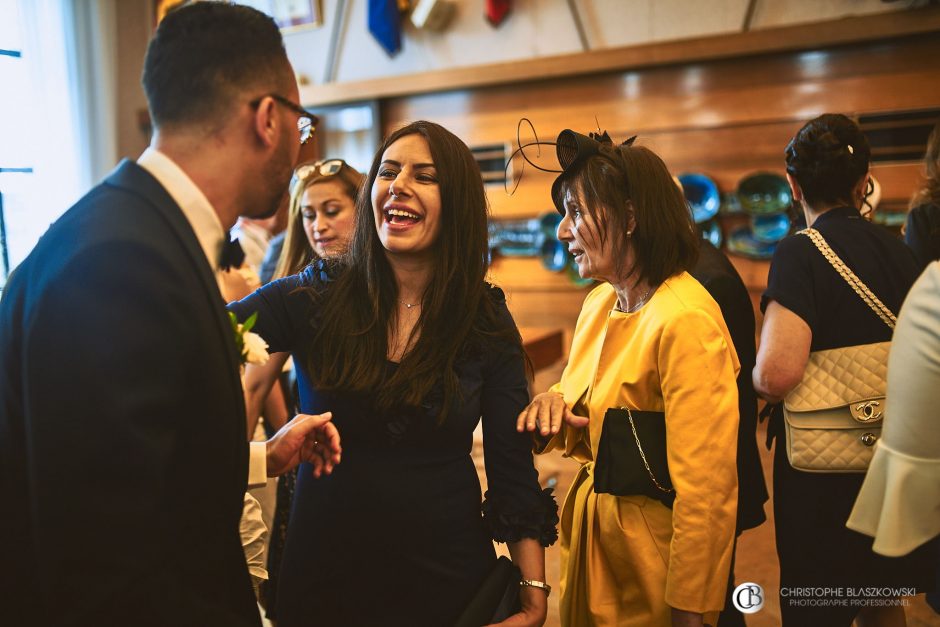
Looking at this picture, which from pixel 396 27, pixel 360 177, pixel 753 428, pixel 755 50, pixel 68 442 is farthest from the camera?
pixel 396 27

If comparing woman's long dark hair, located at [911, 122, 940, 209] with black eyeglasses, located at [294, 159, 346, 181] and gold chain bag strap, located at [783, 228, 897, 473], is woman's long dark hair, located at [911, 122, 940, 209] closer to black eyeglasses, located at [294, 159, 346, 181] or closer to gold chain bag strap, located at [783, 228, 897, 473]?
gold chain bag strap, located at [783, 228, 897, 473]

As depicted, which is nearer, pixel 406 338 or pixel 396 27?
pixel 406 338

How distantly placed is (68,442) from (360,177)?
5.98ft

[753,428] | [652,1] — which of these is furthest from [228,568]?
[652,1]

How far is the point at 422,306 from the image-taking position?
1571 millimetres

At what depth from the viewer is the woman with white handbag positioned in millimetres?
1666

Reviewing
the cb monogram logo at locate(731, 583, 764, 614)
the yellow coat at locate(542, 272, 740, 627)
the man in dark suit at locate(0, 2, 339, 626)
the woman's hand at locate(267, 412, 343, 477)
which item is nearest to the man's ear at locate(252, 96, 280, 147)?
the man in dark suit at locate(0, 2, 339, 626)

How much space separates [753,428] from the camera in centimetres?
198

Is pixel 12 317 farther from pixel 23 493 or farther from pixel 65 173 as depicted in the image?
pixel 65 173

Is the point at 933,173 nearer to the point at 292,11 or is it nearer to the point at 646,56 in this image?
the point at 646,56

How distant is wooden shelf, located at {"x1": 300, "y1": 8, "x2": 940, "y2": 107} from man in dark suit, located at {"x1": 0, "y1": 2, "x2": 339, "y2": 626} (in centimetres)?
392

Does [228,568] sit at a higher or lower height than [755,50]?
lower

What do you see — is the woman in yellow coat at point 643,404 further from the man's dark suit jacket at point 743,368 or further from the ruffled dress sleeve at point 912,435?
the man's dark suit jacket at point 743,368

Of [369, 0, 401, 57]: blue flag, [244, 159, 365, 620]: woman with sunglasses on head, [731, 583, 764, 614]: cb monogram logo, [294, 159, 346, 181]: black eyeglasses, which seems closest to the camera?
A: [731, 583, 764, 614]: cb monogram logo
